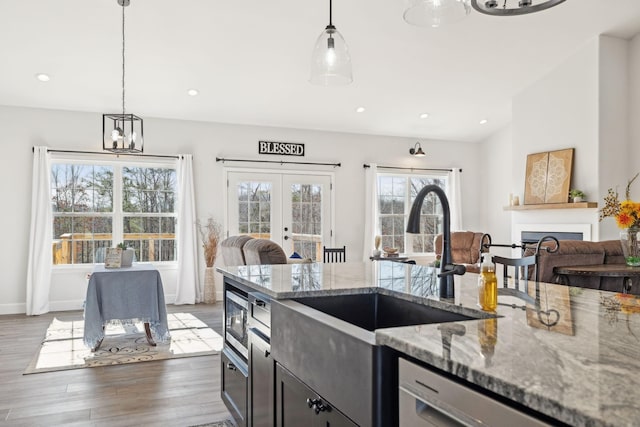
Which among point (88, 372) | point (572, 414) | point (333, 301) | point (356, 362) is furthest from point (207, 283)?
point (572, 414)

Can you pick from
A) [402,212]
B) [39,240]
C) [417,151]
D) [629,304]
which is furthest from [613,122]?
[39,240]

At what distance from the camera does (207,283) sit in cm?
694

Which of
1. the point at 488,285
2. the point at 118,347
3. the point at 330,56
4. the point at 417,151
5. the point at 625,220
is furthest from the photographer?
the point at 417,151

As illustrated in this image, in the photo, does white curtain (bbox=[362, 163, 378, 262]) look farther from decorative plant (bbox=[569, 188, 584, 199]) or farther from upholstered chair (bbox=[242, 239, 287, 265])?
upholstered chair (bbox=[242, 239, 287, 265])

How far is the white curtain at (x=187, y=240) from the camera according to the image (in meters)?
6.92

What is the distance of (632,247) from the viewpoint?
3.71m

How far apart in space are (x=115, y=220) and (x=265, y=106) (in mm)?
2661

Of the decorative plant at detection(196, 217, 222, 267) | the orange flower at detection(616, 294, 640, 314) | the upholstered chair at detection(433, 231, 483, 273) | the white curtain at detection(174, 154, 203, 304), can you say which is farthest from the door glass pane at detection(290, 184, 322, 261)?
the orange flower at detection(616, 294, 640, 314)

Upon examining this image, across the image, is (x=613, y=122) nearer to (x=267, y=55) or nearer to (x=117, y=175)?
(x=267, y=55)

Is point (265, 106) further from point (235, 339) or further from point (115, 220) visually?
point (235, 339)

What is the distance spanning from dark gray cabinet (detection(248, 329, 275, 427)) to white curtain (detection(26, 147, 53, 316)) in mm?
5167

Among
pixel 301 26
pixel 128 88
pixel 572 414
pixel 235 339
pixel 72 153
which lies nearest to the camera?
pixel 572 414

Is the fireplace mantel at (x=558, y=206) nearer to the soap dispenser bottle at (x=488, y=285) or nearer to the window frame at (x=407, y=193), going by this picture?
the window frame at (x=407, y=193)

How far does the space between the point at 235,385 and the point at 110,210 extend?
500 centimetres
